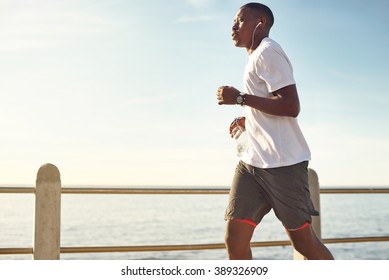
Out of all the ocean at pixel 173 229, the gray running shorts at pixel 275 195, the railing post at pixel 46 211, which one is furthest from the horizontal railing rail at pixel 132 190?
the ocean at pixel 173 229

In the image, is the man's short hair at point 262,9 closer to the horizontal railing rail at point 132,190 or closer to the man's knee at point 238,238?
the man's knee at point 238,238

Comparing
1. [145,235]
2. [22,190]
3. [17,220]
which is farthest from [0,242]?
[22,190]

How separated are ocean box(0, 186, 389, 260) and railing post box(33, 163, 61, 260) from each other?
1714 centimetres

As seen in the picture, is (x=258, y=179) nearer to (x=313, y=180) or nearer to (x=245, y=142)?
(x=245, y=142)

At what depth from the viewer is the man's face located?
359cm

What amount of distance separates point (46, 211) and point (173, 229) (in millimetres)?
29769

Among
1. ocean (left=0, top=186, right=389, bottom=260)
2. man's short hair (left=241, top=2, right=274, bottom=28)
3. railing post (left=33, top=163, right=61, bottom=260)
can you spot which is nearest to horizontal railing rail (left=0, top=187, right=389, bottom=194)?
railing post (left=33, top=163, right=61, bottom=260)

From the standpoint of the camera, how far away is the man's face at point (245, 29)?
359cm

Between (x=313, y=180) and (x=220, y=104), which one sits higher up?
(x=220, y=104)

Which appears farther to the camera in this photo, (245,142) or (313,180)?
(313,180)

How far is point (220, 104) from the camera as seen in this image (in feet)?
11.3

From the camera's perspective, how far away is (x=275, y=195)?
3375mm

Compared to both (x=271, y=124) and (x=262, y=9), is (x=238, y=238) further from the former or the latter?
(x=262, y=9)

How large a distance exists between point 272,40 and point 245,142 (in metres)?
0.60
